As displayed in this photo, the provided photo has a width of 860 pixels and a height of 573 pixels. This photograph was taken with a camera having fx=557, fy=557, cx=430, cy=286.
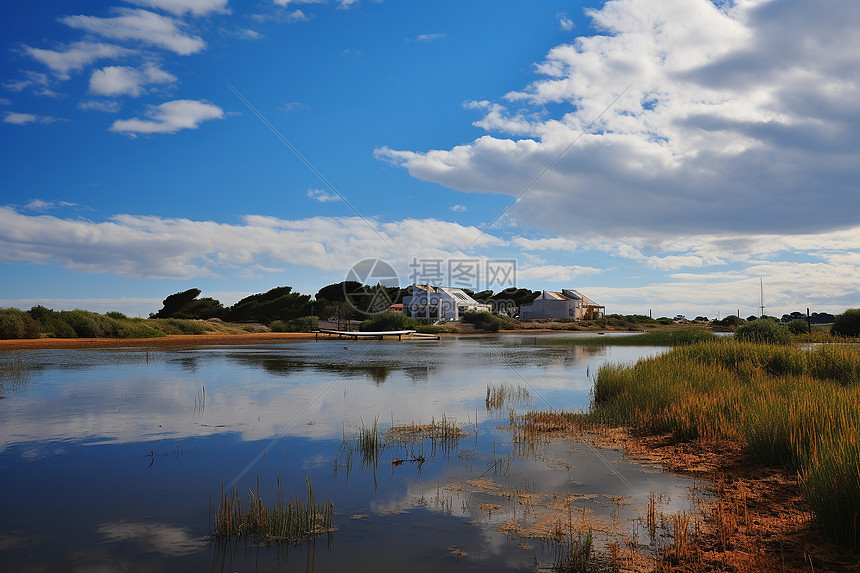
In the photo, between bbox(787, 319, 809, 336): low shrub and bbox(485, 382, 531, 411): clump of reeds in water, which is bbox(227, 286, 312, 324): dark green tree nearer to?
bbox(787, 319, 809, 336): low shrub

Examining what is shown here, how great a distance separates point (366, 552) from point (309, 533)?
85 cm

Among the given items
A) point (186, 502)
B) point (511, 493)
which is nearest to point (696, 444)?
point (511, 493)

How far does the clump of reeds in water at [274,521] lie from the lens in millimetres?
6465

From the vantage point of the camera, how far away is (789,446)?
8.82 meters

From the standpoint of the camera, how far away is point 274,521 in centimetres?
664

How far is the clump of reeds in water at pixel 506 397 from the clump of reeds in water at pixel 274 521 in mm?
9134

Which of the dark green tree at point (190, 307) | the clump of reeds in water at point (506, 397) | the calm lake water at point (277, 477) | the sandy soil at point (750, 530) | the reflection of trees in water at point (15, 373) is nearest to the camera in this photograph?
the sandy soil at point (750, 530)

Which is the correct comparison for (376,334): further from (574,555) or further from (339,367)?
(574,555)

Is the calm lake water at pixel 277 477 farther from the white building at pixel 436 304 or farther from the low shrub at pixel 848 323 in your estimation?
the white building at pixel 436 304

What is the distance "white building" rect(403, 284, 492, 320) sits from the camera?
288 feet

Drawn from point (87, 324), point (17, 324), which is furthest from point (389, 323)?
point (17, 324)

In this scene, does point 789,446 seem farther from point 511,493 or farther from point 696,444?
point 511,493

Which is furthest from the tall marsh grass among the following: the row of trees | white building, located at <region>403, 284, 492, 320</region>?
white building, located at <region>403, 284, 492, 320</region>

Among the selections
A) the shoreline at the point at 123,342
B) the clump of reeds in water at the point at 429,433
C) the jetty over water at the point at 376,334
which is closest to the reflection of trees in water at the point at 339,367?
the clump of reeds in water at the point at 429,433
